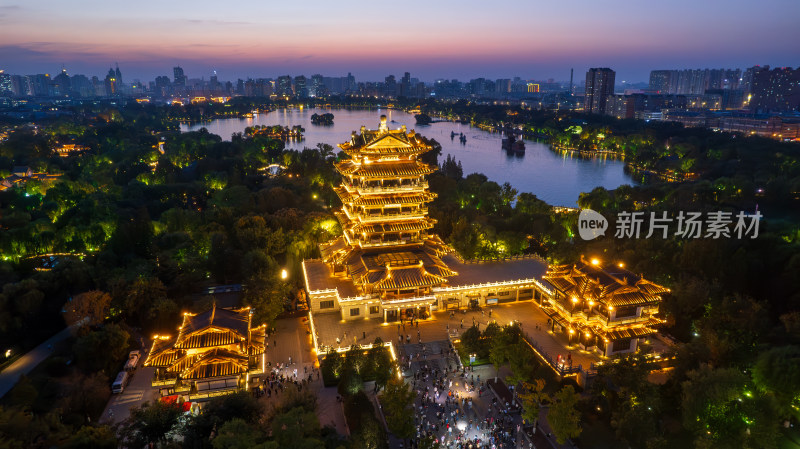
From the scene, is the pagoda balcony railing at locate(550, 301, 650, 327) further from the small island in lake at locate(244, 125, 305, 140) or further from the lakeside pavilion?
the small island in lake at locate(244, 125, 305, 140)

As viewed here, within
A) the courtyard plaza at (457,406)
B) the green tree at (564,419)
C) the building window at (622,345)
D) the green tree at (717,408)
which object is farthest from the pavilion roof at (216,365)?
the green tree at (717,408)

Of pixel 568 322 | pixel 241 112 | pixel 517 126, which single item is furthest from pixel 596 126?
pixel 241 112

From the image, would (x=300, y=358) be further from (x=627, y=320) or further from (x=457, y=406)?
(x=627, y=320)

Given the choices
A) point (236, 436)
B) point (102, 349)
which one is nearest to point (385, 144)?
point (102, 349)

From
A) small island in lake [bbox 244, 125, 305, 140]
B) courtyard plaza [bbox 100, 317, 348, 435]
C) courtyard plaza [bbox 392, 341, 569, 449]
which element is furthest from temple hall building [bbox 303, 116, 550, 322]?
small island in lake [bbox 244, 125, 305, 140]

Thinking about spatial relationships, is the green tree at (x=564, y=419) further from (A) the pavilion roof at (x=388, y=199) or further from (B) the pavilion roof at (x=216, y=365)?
(A) the pavilion roof at (x=388, y=199)

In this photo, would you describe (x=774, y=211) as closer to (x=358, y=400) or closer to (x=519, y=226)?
(x=519, y=226)
